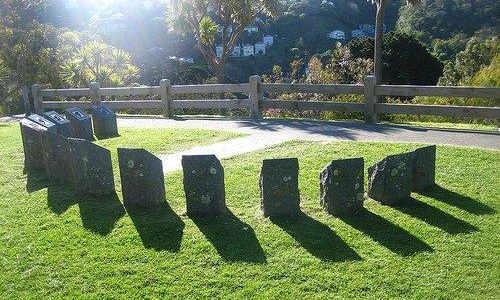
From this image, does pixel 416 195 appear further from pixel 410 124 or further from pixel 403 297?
pixel 410 124

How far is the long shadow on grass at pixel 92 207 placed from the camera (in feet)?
19.4

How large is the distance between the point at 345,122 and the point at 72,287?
29.2ft

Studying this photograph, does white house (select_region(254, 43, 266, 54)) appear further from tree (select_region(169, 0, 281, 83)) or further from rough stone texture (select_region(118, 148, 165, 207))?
rough stone texture (select_region(118, 148, 165, 207))

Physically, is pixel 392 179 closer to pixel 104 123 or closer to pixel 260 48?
pixel 104 123

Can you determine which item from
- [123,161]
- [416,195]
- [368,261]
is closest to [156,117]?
[123,161]

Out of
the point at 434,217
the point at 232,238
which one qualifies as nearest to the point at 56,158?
the point at 232,238

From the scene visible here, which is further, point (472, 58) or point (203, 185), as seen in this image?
point (472, 58)

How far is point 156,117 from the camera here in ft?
50.7

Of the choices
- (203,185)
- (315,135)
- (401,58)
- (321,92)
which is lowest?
(315,135)

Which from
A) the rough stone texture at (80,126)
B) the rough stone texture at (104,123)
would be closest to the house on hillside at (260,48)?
the rough stone texture at (104,123)

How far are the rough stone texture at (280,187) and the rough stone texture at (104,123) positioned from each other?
7.17 metres

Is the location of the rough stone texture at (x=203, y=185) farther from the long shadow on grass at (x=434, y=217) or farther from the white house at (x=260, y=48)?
the white house at (x=260, y=48)

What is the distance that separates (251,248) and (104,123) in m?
8.02

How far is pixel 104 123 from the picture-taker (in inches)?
478
